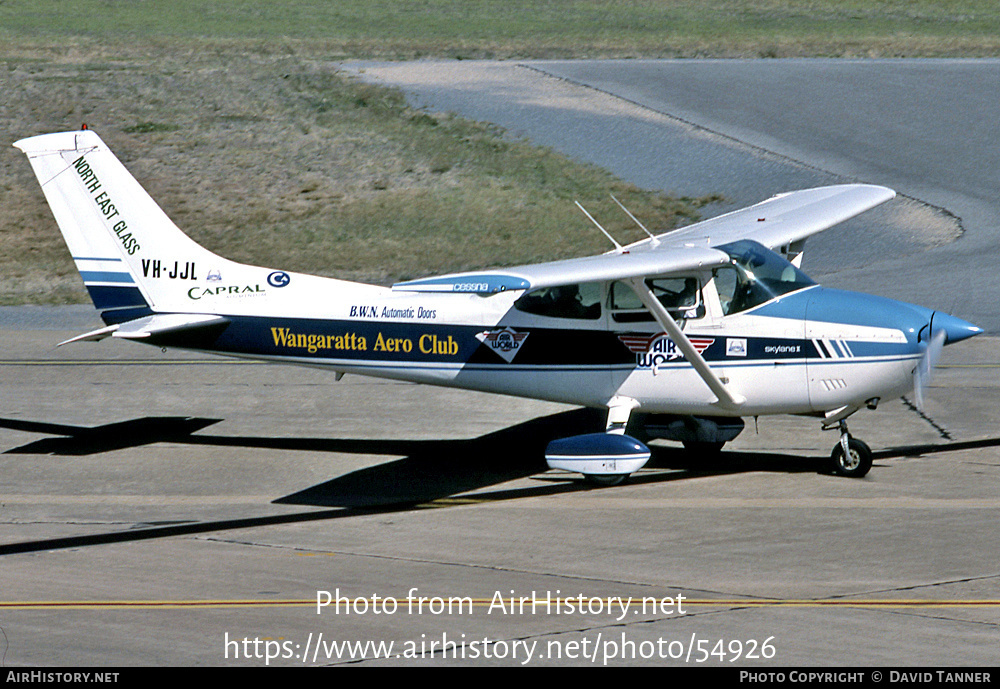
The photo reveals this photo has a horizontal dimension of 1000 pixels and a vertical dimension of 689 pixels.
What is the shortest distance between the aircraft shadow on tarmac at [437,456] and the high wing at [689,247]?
213 centimetres

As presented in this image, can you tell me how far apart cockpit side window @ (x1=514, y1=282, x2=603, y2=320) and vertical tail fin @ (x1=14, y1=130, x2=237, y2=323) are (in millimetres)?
3814

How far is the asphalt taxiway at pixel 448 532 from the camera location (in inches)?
337

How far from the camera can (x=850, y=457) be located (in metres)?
12.7

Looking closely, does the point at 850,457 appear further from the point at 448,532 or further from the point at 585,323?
the point at 448,532

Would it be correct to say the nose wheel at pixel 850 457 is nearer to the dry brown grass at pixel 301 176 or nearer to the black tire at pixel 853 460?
the black tire at pixel 853 460

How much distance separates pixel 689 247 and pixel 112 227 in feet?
21.7

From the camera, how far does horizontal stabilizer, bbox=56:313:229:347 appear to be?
13.8 m

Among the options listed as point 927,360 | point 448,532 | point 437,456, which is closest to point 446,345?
point 437,456

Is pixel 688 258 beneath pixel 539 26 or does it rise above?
beneath

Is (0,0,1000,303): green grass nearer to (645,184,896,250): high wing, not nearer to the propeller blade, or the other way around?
(645,184,896,250): high wing
